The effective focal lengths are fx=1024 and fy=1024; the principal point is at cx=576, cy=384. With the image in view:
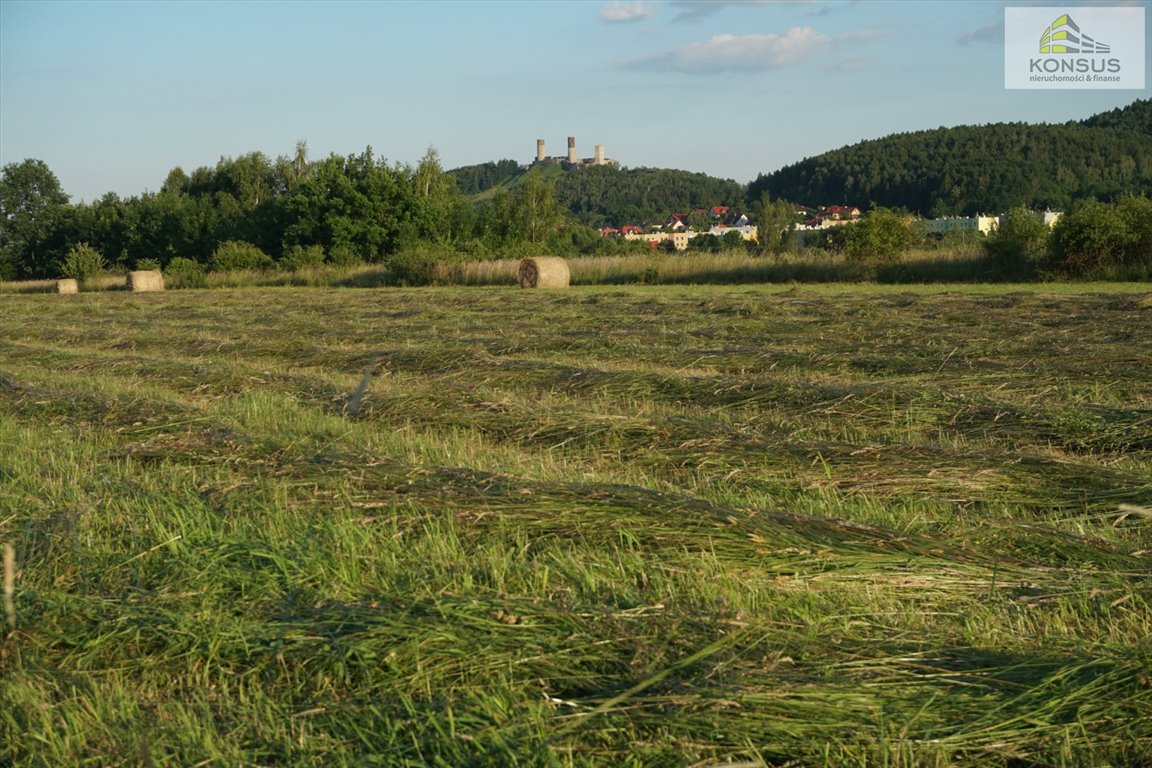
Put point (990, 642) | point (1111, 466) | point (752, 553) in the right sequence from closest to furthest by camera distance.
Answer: point (990, 642) → point (752, 553) → point (1111, 466)

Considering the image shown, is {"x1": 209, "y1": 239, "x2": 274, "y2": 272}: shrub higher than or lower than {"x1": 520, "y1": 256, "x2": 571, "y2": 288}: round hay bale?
higher

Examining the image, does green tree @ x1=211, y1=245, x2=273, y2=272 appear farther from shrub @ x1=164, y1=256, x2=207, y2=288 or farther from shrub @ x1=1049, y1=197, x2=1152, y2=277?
shrub @ x1=1049, y1=197, x2=1152, y2=277

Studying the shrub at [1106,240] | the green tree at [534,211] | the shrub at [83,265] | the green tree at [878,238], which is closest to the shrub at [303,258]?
the green tree at [534,211]

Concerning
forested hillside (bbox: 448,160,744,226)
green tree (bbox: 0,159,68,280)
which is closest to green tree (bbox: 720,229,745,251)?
green tree (bbox: 0,159,68,280)

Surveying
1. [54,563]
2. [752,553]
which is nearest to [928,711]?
[752,553]

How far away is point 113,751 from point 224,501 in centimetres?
256

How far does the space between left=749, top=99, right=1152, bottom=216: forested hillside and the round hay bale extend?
3426 centimetres

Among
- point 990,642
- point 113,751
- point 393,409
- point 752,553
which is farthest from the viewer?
point 393,409

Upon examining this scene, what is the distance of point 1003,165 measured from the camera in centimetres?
7438

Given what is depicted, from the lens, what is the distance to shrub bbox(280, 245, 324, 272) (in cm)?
5144

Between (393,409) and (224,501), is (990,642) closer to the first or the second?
(224,501)

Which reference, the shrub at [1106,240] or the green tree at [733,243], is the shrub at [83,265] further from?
the shrub at [1106,240]

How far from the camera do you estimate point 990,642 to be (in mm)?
3566

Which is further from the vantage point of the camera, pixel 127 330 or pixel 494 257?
pixel 494 257
